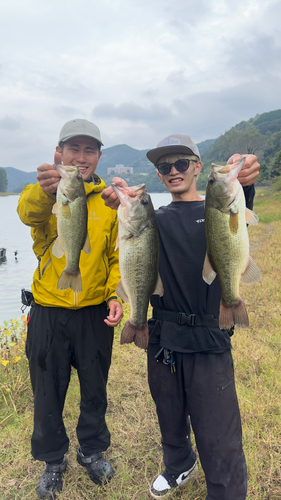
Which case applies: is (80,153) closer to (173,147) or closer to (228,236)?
(173,147)

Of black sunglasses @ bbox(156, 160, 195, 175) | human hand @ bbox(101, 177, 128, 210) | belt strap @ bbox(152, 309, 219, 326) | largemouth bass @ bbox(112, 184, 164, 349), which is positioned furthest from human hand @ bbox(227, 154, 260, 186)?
belt strap @ bbox(152, 309, 219, 326)

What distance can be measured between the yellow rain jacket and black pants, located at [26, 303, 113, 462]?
0.43 feet

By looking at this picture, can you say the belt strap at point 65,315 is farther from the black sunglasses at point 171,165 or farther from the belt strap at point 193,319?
the black sunglasses at point 171,165

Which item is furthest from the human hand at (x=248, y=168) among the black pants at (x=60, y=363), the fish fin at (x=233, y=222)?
the black pants at (x=60, y=363)

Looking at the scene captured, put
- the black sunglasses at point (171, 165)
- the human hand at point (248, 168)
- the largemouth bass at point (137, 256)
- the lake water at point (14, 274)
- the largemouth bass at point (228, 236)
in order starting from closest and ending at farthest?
1. the largemouth bass at point (228, 236)
2. the human hand at point (248, 168)
3. the largemouth bass at point (137, 256)
4. the black sunglasses at point (171, 165)
5. the lake water at point (14, 274)

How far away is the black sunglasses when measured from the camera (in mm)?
2981

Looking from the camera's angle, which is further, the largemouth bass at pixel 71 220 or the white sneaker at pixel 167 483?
the white sneaker at pixel 167 483

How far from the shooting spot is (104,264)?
3314 mm

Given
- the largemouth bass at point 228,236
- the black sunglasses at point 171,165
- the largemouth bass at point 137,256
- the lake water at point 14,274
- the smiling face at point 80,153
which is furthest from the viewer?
the lake water at point 14,274

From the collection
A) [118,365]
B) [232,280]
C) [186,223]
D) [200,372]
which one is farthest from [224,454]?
[118,365]

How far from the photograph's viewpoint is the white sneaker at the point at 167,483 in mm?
3047

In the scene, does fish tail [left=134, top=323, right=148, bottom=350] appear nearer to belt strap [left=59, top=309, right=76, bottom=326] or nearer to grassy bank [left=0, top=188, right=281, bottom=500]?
belt strap [left=59, top=309, right=76, bottom=326]

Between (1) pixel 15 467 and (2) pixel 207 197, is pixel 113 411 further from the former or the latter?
(2) pixel 207 197

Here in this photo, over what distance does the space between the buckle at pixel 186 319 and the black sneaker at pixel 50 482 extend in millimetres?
2103
